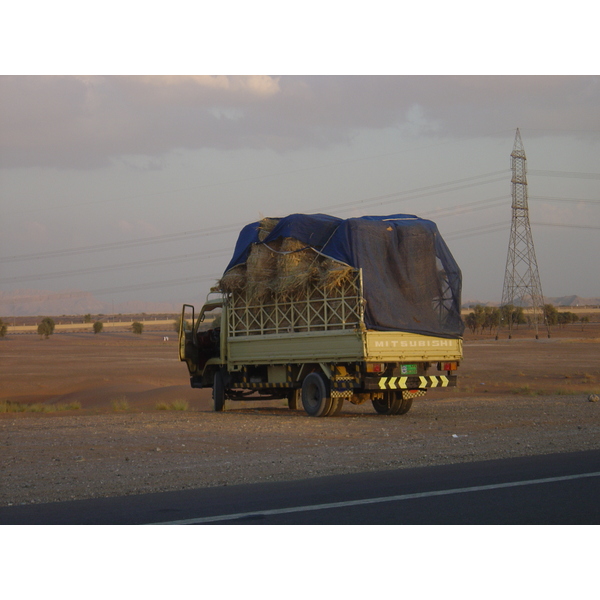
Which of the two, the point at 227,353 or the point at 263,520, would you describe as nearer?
the point at 263,520

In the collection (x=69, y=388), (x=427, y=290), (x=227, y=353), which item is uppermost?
(x=427, y=290)

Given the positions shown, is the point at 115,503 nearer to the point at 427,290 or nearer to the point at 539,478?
the point at 539,478

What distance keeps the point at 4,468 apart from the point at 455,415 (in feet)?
36.2

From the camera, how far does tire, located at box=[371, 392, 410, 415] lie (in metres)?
19.8

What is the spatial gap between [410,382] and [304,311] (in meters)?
2.89

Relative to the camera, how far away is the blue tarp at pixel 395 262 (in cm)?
1750

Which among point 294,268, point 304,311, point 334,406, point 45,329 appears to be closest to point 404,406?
point 334,406

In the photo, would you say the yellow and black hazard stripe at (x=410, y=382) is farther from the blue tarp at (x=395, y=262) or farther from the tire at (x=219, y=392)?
the tire at (x=219, y=392)

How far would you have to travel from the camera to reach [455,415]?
761 inches

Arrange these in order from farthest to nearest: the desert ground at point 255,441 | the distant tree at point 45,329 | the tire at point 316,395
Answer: the distant tree at point 45,329
the tire at point 316,395
the desert ground at point 255,441

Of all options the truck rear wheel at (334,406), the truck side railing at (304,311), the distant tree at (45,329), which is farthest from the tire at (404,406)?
the distant tree at (45,329)

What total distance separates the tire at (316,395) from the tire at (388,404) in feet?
6.28

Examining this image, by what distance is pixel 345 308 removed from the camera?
690 inches

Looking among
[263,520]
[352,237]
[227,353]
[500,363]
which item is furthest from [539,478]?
[500,363]
